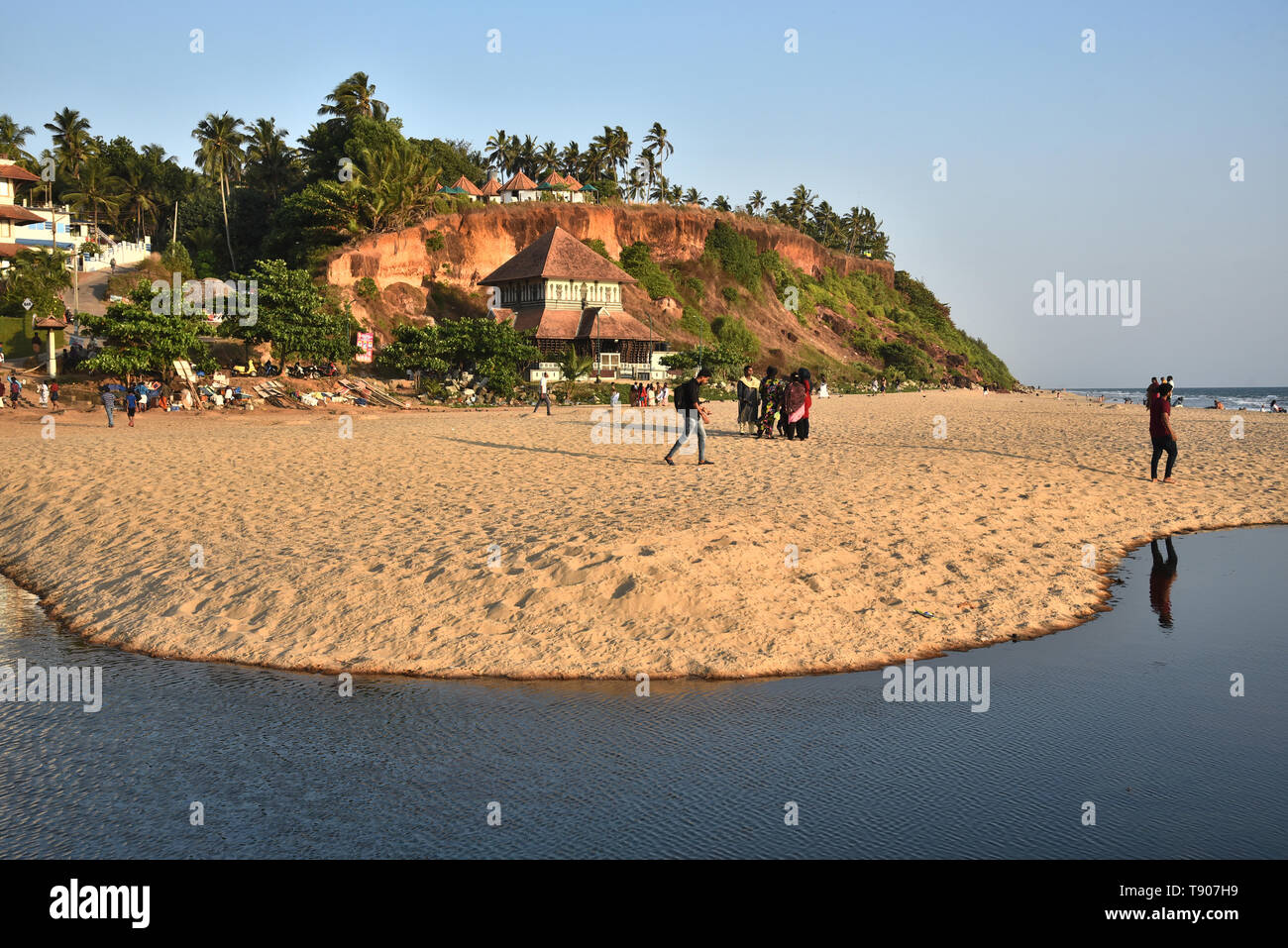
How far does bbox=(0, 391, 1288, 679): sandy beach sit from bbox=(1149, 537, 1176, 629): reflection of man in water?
488 mm

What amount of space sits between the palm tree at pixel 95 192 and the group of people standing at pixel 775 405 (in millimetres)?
64560

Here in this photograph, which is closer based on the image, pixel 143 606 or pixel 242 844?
pixel 242 844

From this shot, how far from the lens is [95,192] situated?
70438 millimetres

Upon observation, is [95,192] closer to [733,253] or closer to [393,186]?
[393,186]

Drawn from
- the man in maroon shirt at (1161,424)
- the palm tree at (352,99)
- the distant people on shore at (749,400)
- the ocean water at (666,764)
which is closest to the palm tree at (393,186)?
the palm tree at (352,99)

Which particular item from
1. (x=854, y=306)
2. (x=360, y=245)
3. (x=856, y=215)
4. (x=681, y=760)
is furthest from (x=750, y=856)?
(x=856, y=215)

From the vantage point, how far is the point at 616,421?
27.5m

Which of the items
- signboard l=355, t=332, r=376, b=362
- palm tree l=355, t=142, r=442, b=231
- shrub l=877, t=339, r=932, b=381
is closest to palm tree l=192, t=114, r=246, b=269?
palm tree l=355, t=142, r=442, b=231

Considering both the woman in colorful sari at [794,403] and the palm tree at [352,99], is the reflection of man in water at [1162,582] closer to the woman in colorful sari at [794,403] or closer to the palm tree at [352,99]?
the woman in colorful sari at [794,403]

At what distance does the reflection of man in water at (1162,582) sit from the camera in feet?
31.3

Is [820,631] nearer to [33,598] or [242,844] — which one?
[242,844]

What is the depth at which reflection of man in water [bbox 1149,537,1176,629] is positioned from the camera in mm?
9547

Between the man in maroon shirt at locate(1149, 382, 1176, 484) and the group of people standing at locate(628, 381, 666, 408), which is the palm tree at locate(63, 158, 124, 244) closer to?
the group of people standing at locate(628, 381, 666, 408)
